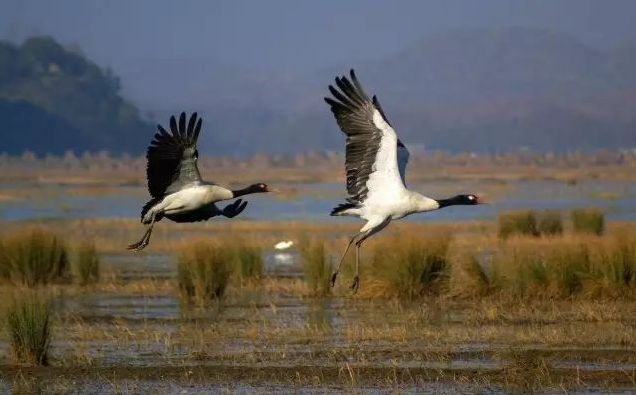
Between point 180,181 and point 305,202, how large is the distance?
4329 centimetres

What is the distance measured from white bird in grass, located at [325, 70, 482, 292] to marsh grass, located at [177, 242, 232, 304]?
4420 millimetres

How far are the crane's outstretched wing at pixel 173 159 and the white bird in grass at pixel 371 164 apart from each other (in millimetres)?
1581

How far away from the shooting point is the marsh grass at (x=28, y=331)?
15.1m

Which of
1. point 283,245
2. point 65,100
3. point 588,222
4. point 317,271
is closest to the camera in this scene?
point 317,271

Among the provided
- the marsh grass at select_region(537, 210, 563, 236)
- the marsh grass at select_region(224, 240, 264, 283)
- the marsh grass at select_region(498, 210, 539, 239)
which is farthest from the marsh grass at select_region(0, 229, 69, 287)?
the marsh grass at select_region(537, 210, 563, 236)

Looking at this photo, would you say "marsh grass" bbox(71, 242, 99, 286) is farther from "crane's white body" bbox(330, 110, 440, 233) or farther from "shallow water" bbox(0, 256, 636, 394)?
"crane's white body" bbox(330, 110, 440, 233)

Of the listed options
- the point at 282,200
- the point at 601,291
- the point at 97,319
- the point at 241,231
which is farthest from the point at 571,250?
the point at 282,200

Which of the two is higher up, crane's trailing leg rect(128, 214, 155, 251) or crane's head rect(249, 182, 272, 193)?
crane's head rect(249, 182, 272, 193)

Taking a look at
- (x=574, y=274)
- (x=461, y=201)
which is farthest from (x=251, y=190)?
(x=574, y=274)

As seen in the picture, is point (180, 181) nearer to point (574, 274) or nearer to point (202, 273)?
point (202, 273)

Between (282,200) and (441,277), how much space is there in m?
43.7

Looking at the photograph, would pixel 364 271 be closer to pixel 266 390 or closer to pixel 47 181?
pixel 266 390

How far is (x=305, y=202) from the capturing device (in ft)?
198

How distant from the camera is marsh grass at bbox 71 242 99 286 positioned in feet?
78.3
